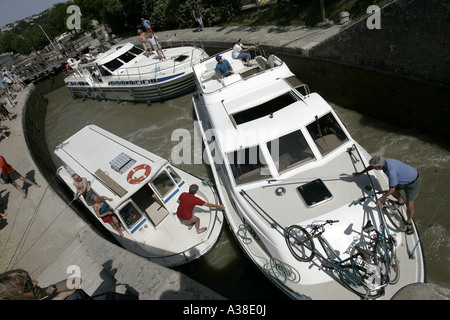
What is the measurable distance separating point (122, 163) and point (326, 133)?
208 inches

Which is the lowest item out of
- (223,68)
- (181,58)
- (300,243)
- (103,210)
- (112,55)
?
(300,243)

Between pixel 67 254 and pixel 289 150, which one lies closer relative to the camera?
pixel 289 150

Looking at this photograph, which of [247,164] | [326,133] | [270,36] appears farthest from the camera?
[270,36]

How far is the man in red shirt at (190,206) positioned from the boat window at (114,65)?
12454 mm

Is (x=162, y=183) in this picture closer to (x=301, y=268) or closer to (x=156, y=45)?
(x=301, y=268)

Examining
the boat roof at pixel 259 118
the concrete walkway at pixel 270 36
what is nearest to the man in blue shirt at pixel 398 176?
the boat roof at pixel 259 118

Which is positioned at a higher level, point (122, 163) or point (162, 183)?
point (122, 163)

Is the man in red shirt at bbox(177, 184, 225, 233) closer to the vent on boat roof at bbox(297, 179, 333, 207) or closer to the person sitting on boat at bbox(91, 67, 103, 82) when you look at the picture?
the vent on boat roof at bbox(297, 179, 333, 207)

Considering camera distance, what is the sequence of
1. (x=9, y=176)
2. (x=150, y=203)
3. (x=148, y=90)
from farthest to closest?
(x=148, y=90) < (x=9, y=176) < (x=150, y=203)

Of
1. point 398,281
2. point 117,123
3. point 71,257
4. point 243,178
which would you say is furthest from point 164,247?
point 117,123

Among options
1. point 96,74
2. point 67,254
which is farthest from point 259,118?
point 96,74

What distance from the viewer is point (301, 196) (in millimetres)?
5309

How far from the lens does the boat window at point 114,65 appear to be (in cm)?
1562

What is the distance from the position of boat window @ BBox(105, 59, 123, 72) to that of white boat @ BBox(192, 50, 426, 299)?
1063cm
